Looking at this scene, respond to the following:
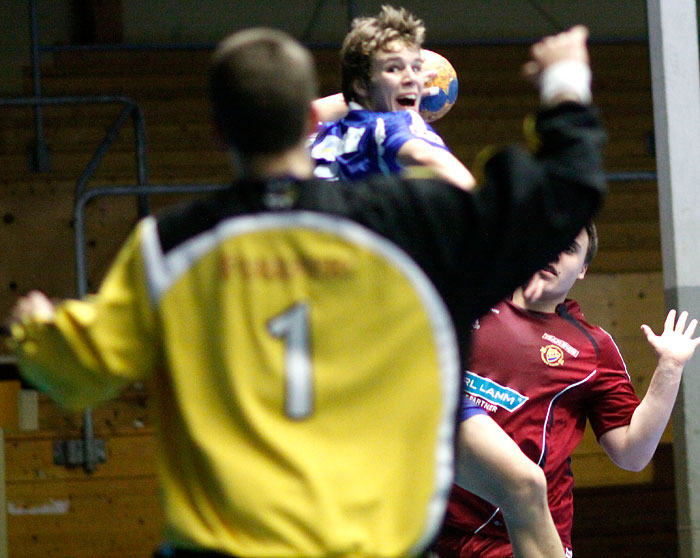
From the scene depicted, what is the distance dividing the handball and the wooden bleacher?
441 cm

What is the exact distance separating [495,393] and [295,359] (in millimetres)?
1870

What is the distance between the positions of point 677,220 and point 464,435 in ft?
5.69

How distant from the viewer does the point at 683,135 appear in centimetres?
426

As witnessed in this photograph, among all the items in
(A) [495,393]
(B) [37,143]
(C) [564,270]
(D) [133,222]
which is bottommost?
(D) [133,222]

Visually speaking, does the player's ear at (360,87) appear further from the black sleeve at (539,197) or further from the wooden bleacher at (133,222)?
the wooden bleacher at (133,222)

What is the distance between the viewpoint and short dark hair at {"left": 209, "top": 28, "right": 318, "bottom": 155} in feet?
5.23

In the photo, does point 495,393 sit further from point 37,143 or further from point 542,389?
point 37,143

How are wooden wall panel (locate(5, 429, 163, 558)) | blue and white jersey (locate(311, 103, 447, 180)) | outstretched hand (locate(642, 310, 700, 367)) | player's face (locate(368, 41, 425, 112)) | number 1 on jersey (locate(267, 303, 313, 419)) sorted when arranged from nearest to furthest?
number 1 on jersey (locate(267, 303, 313, 419)) < blue and white jersey (locate(311, 103, 447, 180)) < player's face (locate(368, 41, 425, 112)) < outstretched hand (locate(642, 310, 700, 367)) < wooden wall panel (locate(5, 429, 163, 558))

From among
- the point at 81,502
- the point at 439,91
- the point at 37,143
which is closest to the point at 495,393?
the point at 439,91

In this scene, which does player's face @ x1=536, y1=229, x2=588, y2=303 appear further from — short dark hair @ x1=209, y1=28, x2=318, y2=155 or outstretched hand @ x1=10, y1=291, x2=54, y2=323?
outstretched hand @ x1=10, y1=291, x2=54, y2=323

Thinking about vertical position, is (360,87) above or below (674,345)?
above

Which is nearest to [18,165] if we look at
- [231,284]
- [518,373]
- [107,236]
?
[107,236]

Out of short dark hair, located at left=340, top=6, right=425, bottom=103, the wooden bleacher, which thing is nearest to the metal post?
the wooden bleacher

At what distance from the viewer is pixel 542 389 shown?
337 cm
